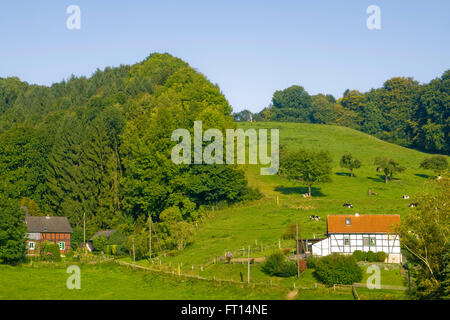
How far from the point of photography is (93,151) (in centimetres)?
10531

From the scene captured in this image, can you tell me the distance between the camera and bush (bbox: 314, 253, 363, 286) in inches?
2245

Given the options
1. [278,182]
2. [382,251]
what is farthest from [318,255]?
[278,182]

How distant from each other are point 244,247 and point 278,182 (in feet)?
128

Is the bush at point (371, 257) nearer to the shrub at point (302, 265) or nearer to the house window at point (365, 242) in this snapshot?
the house window at point (365, 242)

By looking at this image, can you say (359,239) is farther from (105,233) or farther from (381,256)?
(105,233)

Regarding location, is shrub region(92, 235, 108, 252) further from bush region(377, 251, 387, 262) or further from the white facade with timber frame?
bush region(377, 251, 387, 262)

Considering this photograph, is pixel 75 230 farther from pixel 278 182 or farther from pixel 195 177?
pixel 278 182

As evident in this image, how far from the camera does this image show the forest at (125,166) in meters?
94.1

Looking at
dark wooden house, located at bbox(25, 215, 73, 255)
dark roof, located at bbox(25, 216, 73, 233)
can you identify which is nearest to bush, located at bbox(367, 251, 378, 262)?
dark wooden house, located at bbox(25, 215, 73, 255)

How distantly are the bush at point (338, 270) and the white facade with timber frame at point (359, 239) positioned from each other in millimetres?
7238

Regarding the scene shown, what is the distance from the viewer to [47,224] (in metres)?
95.6

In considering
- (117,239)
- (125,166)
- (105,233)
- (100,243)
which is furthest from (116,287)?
(125,166)

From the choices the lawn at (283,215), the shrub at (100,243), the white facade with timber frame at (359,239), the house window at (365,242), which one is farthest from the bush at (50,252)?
the house window at (365,242)

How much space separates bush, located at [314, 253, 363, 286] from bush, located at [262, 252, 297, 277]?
8.52ft
